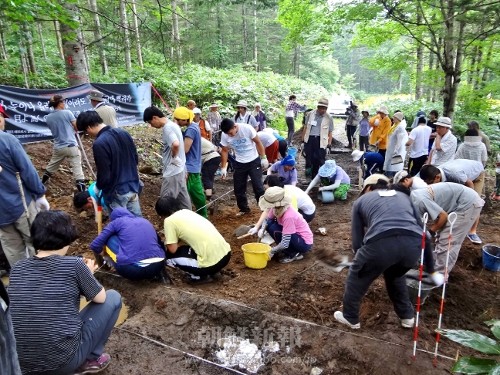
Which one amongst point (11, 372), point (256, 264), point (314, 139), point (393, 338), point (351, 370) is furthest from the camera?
point (314, 139)

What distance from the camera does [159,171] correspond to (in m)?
7.62

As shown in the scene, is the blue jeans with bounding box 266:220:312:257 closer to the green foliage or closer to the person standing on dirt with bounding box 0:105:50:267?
the person standing on dirt with bounding box 0:105:50:267

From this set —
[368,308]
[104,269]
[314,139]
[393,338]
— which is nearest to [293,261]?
[368,308]

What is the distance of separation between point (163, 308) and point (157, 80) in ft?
34.7

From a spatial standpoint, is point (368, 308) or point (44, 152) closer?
point (368, 308)

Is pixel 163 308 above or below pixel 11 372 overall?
below

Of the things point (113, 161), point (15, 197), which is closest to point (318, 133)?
point (113, 161)

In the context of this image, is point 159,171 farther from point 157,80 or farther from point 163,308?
point 157,80

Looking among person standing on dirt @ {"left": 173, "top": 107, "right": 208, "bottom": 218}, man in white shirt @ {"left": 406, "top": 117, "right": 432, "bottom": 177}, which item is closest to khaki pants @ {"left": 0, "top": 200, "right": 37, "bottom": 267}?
person standing on dirt @ {"left": 173, "top": 107, "right": 208, "bottom": 218}

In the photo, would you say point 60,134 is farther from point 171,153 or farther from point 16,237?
point 16,237

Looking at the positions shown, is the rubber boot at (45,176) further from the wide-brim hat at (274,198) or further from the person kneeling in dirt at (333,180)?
the person kneeling in dirt at (333,180)

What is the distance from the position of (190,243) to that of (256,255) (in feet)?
2.93

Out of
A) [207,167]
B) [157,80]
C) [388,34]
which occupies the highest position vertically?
[388,34]

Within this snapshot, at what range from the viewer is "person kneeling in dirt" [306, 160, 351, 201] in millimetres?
6453
